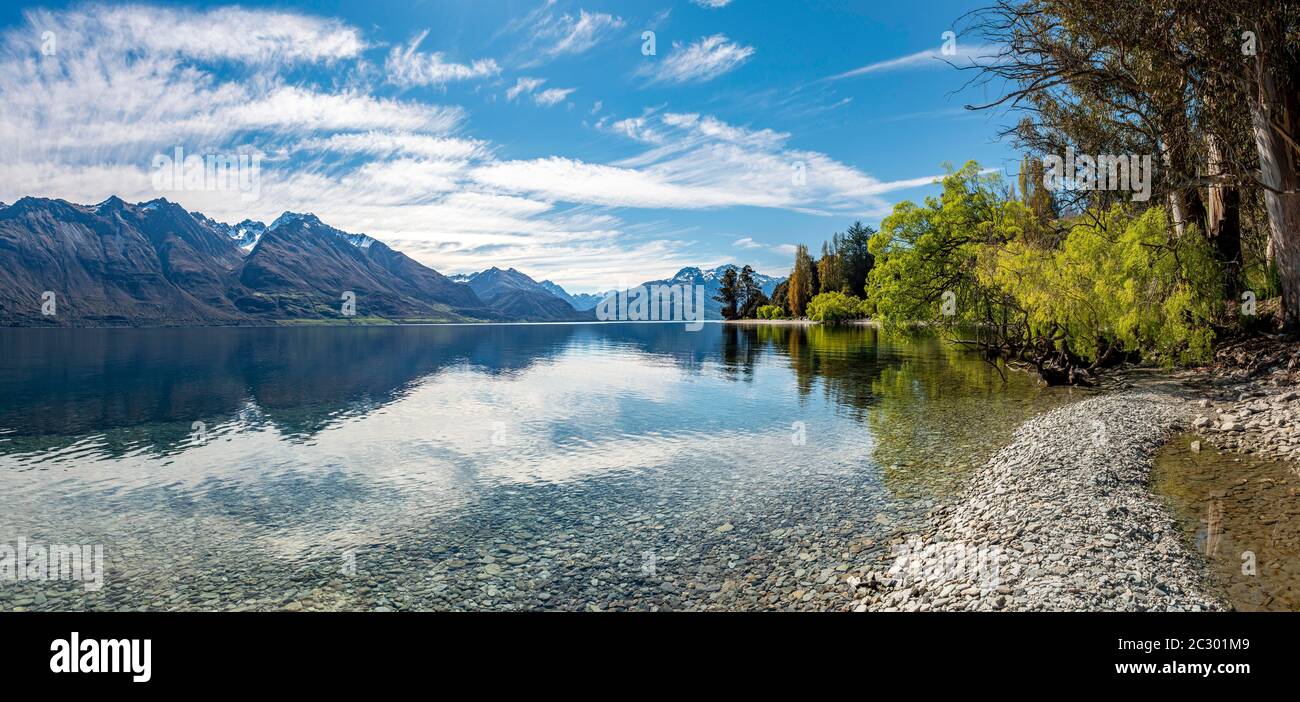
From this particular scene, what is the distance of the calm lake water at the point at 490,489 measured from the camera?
12.8 metres

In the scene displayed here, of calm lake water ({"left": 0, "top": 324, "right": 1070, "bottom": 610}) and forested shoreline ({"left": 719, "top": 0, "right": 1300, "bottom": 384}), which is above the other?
forested shoreline ({"left": 719, "top": 0, "right": 1300, "bottom": 384})

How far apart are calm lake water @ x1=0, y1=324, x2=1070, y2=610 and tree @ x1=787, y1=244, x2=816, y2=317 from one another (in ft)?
487

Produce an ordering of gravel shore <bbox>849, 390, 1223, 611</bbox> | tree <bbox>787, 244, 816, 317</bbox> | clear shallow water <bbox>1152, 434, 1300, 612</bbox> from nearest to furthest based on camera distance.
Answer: gravel shore <bbox>849, 390, 1223, 611</bbox> < clear shallow water <bbox>1152, 434, 1300, 612</bbox> < tree <bbox>787, 244, 816, 317</bbox>

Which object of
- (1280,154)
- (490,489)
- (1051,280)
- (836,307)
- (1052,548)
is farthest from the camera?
(836,307)

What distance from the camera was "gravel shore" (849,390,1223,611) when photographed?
1004 cm

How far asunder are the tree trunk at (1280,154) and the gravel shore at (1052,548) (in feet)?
49.0

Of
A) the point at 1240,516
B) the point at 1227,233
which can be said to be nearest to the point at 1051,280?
the point at 1227,233

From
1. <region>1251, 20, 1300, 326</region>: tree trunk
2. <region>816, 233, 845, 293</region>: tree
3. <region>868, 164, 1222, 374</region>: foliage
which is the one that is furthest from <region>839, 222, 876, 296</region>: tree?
<region>1251, 20, 1300, 326</region>: tree trunk

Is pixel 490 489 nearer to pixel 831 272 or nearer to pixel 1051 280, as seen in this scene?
pixel 1051 280

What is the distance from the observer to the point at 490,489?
66.4 feet

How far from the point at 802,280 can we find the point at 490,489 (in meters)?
182

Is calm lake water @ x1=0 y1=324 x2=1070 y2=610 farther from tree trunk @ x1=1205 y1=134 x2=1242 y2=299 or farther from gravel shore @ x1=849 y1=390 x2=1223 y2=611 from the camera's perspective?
tree trunk @ x1=1205 y1=134 x2=1242 y2=299
